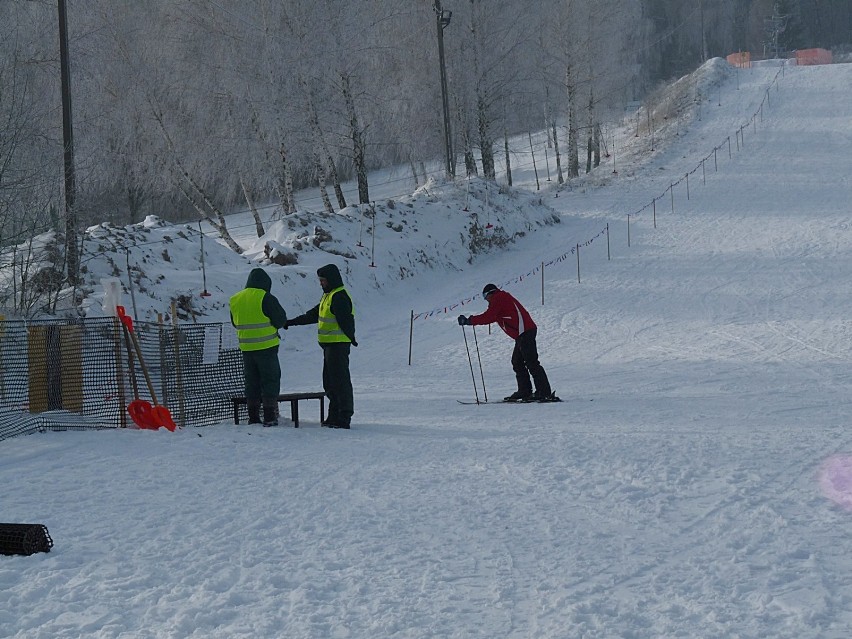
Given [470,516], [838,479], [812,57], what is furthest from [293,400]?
[812,57]

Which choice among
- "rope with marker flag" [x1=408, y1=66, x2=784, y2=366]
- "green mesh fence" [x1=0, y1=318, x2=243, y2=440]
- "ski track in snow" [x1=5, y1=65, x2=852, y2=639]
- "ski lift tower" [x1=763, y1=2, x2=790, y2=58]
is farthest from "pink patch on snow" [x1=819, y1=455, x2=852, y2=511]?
"ski lift tower" [x1=763, y1=2, x2=790, y2=58]

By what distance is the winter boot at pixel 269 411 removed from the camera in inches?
421

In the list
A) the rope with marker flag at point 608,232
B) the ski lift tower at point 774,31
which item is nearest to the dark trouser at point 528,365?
the rope with marker flag at point 608,232

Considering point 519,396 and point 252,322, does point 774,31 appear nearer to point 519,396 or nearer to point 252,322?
point 519,396

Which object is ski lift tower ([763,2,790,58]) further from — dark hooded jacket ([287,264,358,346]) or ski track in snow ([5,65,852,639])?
dark hooded jacket ([287,264,358,346])

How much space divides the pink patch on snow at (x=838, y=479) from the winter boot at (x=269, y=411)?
18.5 feet

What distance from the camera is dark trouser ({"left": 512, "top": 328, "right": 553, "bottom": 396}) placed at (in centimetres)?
1326

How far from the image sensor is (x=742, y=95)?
6284 centimetres

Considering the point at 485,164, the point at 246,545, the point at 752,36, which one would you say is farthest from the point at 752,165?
the point at 752,36

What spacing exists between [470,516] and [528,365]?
690cm

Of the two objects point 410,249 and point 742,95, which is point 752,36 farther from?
point 410,249

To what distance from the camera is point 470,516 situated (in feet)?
21.6

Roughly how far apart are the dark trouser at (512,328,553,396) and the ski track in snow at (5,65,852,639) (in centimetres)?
54

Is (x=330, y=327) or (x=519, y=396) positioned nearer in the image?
(x=330, y=327)
